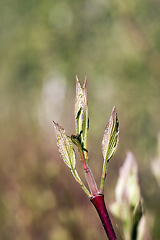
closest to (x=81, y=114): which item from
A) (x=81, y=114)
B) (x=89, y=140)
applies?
(x=81, y=114)

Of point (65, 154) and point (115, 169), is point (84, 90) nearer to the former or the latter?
point (65, 154)

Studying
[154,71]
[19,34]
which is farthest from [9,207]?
[19,34]

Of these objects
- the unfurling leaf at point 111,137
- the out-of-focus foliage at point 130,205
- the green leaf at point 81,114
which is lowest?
the out-of-focus foliage at point 130,205

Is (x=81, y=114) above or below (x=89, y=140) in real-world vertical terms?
below

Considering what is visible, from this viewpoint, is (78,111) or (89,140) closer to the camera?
(78,111)

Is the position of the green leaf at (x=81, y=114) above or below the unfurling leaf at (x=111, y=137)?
above

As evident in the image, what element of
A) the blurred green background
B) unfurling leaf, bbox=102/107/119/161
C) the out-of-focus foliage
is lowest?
the out-of-focus foliage

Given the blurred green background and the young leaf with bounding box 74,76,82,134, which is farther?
the blurred green background

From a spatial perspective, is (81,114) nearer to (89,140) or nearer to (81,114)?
(81,114)

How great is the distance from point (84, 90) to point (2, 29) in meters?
7.76

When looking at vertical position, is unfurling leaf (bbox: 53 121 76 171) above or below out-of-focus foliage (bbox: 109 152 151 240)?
above

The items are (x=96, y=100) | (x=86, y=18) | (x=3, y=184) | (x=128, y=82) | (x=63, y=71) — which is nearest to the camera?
(x=3, y=184)

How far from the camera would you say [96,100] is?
12.2ft

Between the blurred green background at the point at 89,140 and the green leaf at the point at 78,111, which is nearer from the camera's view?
the green leaf at the point at 78,111
